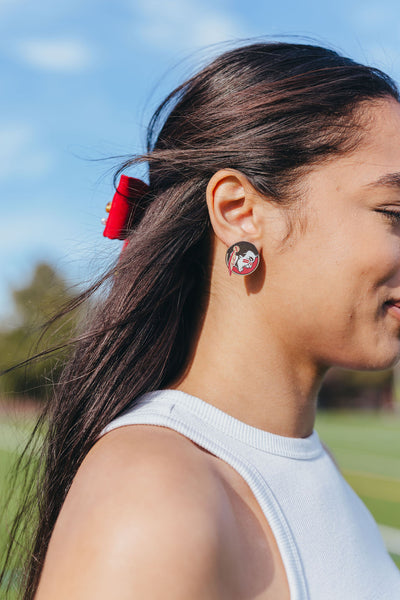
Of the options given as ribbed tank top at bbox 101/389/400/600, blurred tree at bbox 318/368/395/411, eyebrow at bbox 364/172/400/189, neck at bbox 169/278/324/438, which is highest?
eyebrow at bbox 364/172/400/189

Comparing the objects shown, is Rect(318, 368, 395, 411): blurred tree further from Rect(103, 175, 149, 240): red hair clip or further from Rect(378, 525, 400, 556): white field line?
Rect(103, 175, 149, 240): red hair clip

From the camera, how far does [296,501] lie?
4.50 ft

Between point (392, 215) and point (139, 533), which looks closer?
point (139, 533)

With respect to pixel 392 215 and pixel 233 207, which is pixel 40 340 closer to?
pixel 233 207

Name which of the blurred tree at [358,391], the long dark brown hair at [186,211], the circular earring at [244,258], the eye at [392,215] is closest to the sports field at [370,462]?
the long dark brown hair at [186,211]

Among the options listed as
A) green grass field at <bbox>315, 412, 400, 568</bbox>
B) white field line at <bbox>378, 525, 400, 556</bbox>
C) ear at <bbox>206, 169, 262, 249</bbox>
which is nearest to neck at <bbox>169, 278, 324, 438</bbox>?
ear at <bbox>206, 169, 262, 249</bbox>

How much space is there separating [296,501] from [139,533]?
18.8 inches

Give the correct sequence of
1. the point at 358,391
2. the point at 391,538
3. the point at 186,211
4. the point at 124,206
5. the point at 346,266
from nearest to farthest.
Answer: the point at 346,266, the point at 186,211, the point at 124,206, the point at 391,538, the point at 358,391

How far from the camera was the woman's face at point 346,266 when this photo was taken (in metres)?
1.37

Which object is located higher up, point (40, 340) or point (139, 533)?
point (40, 340)

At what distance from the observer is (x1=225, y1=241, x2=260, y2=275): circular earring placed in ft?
4.66

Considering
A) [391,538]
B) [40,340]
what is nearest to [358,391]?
[391,538]

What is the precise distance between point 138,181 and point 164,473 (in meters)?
0.81

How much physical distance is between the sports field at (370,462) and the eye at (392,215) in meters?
1.08
